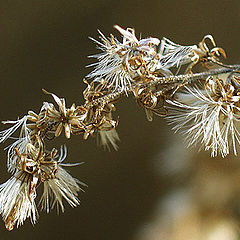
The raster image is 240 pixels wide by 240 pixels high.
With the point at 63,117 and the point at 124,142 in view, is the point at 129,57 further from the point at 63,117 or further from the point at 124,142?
the point at 124,142

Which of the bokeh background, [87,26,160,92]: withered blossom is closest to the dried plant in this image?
[87,26,160,92]: withered blossom

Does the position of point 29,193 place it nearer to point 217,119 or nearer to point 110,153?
point 217,119

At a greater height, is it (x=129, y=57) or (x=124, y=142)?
(x=129, y=57)

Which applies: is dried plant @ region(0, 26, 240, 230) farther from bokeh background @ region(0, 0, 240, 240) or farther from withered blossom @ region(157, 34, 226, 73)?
bokeh background @ region(0, 0, 240, 240)

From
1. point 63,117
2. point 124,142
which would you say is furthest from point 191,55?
point 124,142

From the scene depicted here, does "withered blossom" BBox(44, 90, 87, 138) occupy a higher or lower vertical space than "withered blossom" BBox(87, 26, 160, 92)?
lower

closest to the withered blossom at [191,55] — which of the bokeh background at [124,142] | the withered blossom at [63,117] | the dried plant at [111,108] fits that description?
the dried plant at [111,108]

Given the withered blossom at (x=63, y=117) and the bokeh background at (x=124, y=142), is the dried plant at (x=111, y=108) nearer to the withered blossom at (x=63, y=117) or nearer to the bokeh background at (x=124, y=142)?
the withered blossom at (x=63, y=117)

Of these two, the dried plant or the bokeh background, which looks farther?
the bokeh background

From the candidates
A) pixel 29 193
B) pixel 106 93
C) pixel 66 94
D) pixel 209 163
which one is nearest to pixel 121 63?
pixel 106 93
